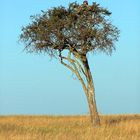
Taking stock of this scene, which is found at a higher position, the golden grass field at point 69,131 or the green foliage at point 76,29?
the green foliage at point 76,29

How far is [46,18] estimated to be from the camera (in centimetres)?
3388

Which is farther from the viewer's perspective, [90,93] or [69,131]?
[90,93]

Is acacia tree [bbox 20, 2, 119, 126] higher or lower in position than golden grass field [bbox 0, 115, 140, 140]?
higher

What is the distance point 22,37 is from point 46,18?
254 cm

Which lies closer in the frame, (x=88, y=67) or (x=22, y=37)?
(x=88, y=67)

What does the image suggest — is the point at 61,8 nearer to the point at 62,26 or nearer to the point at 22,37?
the point at 62,26

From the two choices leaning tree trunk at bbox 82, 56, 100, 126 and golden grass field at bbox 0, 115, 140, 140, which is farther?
leaning tree trunk at bbox 82, 56, 100, 126

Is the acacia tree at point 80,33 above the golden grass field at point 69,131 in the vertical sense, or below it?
above

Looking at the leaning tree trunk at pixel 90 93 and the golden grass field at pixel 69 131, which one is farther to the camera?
the leaning tree trunk at pixel 90 93

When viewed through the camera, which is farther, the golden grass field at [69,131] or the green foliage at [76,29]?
the green foliage at [76,29]

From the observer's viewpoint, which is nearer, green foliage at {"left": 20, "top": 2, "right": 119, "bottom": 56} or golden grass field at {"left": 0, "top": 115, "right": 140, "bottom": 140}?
golden grass field at {"left": 0, "top": 115, "right": 140, "bottom": 140}

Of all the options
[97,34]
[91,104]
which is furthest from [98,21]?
[91,104]

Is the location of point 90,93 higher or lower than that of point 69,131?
higher

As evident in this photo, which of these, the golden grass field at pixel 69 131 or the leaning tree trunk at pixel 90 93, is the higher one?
the leaning tree trunk at pixel 90 93
